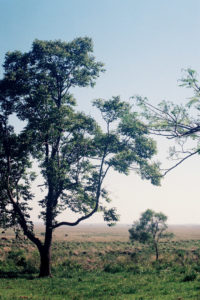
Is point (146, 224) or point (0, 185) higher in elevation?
point (0, 185)

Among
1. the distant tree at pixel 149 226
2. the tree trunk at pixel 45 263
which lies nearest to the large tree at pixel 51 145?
the tree trunk at pixel 45 263

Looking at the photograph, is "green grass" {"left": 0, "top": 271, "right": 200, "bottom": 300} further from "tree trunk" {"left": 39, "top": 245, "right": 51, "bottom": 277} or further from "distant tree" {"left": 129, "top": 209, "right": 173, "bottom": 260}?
"distant tree" {"left": 129, "top": 209, "right": 173, "bottom": 260}

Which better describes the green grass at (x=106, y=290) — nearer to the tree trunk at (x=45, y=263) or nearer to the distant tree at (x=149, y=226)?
the tree trunk at (x=45, y=263)

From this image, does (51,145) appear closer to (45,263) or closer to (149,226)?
(45,263)

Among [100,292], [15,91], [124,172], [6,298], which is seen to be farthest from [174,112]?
[15,91]

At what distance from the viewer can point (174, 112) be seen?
27.3ft

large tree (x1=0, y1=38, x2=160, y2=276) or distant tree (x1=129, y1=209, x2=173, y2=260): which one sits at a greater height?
large tree (x1=0, y1=38, x2=160, y2=276)

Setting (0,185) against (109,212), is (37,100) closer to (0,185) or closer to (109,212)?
(0,185)

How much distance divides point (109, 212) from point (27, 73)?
12.9 meters

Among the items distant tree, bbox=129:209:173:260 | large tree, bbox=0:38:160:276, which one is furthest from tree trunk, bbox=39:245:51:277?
distant tree, bbox=129:209:173:260

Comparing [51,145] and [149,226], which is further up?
[51,145]

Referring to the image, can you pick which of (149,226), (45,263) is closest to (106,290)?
(45,263)

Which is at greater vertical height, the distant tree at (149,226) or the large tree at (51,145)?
the large tree at (51,145)

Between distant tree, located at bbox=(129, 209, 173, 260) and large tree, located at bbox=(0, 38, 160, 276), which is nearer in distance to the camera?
large tree, located at bbox=(0, 38, 160, 276)
